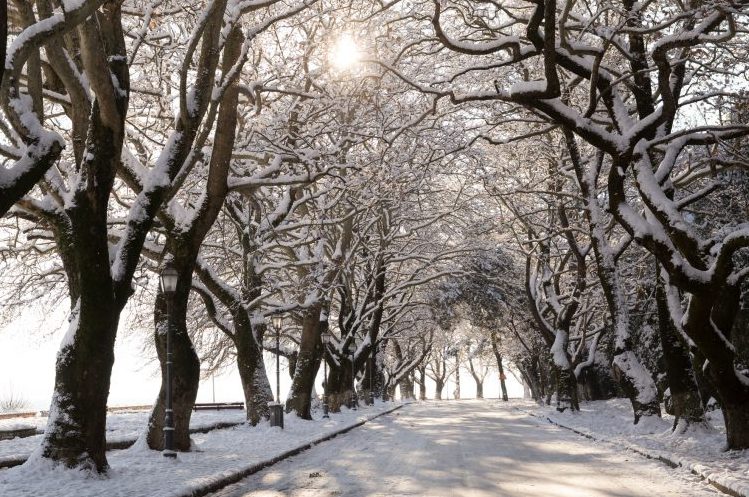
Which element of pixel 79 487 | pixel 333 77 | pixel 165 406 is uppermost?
pixel 333 77

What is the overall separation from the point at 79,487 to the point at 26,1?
6.80 meters

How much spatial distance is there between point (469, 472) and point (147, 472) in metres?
4.99

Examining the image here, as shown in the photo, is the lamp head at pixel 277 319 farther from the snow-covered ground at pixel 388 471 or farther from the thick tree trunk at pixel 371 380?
the thick tree trunk at pixel 371 380

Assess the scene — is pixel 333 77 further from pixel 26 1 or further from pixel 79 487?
pixel 79 487

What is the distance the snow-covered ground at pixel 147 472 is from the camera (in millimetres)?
9547

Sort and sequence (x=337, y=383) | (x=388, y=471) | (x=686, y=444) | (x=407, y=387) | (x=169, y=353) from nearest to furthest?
(x=388, y=471) < (x=169, y=353) < (x=686, y=444) < (x=337, y=383) < (x=407, y=387)

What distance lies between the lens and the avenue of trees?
36.9 ft

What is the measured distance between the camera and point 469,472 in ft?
39.4

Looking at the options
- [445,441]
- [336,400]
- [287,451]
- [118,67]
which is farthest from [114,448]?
[336,400]

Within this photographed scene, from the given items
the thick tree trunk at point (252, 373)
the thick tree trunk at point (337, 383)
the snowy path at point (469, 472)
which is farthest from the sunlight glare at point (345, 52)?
the thick tree trunk at point (337, 383)

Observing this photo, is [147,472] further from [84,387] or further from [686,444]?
[686,444]

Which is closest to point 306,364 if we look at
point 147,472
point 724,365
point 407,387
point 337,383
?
point 337,383

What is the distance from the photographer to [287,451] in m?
15.2

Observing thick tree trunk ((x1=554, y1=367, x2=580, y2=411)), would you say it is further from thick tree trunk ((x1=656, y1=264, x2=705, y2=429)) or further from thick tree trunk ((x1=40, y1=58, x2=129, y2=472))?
thick tree trunk ((x1=40, y1=58, x2=129, y2=472))
